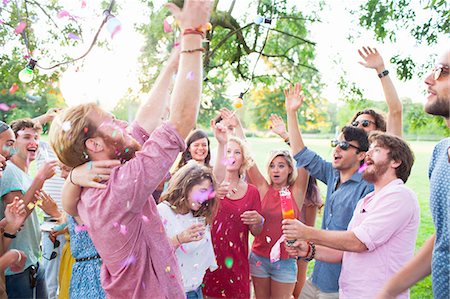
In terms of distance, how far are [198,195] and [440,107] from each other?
1290mm


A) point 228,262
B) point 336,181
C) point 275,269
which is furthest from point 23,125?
point 336,181

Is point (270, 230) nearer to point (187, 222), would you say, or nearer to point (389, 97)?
point (187, 222)

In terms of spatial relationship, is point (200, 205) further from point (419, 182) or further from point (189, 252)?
point (419, 182)

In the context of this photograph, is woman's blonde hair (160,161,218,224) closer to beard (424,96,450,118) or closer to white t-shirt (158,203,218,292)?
white t-shirt (158,203,218,292)

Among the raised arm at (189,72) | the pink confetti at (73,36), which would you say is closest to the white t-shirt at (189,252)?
the raised arm at (189,72)

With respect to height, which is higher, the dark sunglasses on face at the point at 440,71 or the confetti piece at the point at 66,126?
the dark sunglasses on face at the point at 440,71

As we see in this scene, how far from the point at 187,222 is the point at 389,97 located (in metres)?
1.33

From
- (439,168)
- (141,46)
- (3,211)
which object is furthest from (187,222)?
(141,46)

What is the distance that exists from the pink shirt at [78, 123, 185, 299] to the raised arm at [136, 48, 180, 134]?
1.38ft

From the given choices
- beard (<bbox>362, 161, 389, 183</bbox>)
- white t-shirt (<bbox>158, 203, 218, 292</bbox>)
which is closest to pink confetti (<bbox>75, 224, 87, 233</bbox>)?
white t-shirt (<bbox>158, 203, 218, 292</bbox>)

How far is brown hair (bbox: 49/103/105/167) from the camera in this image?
4.17ft

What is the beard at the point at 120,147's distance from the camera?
133 cm

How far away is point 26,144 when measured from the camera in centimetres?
291

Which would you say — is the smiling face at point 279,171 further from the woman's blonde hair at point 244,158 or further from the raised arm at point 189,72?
the raised arm at point 189,72
